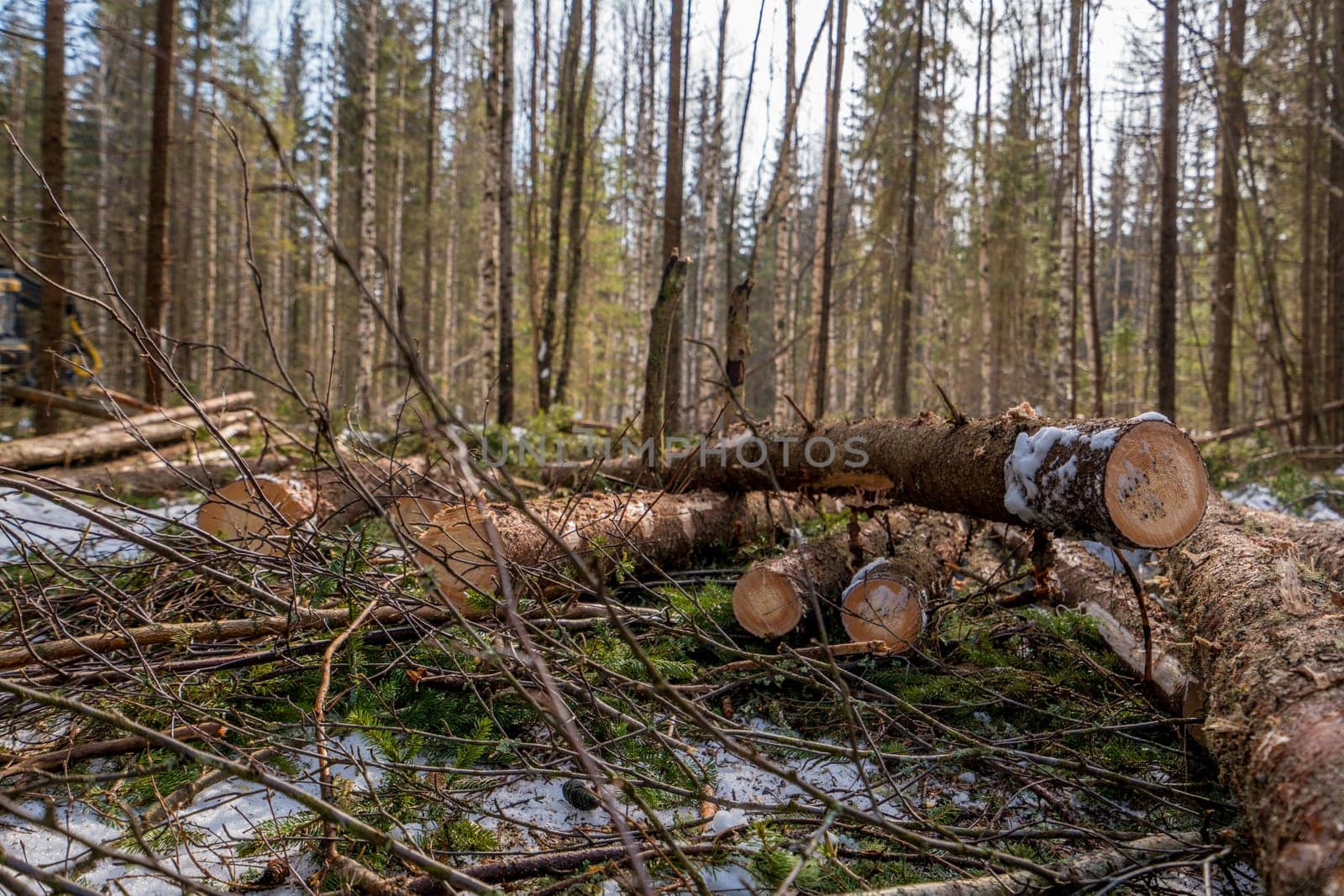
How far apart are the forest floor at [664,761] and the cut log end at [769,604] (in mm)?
189

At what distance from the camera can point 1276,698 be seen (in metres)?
1.86

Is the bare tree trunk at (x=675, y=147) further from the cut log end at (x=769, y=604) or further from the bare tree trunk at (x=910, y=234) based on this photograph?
the cut log end at (x=769, y=604)

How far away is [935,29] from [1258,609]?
13831mm

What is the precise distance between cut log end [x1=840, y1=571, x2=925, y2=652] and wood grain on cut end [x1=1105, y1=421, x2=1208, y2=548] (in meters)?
1.09

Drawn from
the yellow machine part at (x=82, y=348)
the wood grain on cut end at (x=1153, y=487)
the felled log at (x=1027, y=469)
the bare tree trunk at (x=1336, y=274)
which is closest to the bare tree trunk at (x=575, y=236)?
the yellow machine part at (x=82, y=348)

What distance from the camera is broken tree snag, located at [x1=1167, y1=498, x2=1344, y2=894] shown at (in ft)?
4.82

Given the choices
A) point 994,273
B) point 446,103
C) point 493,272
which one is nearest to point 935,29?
point 994,273

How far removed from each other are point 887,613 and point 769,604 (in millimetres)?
550

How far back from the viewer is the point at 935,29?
13172mm

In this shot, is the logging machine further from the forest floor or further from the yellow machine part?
the forest floor

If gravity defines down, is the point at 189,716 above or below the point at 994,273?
below

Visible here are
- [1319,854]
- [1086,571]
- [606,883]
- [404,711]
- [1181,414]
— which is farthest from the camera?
[1181,414]

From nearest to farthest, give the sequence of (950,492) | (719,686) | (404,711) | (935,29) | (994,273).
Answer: (404,711) < (719,686) < (950,492) < (935,29) < (994,273)

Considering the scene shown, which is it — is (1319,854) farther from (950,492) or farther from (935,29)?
(935,29)
